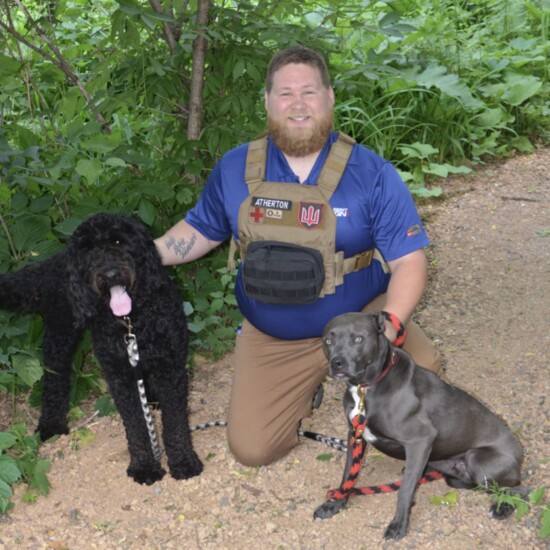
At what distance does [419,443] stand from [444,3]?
7.40m

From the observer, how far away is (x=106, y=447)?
409 centimetres

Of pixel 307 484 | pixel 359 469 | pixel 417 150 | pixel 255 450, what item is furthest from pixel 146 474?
pixel 417 150

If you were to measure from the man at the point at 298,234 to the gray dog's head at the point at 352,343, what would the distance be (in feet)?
1.50

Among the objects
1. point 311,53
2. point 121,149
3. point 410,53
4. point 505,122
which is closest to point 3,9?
point 121,149

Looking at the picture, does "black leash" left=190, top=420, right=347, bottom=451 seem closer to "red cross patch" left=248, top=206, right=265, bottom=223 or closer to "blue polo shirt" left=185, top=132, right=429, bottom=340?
"blue polo shirt" left=185, top=132, right=429, bottom=340

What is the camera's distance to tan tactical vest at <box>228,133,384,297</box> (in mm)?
3621

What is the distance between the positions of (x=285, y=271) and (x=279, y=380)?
0.73 meters

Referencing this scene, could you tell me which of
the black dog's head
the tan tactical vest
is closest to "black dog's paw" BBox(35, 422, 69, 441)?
the black dog's head

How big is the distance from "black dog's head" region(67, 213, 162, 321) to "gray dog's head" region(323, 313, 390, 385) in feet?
2.80

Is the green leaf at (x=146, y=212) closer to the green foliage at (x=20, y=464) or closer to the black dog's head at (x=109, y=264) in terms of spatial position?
the black dog's head at (x=109, y=264)

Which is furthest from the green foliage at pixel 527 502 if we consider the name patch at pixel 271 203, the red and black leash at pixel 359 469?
the name patch at pixel 271 203

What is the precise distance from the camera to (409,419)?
318cm

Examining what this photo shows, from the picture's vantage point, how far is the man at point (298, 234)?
364 cm

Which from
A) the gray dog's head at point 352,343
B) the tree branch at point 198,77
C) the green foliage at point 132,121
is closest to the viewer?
the gray dog's head at point 352,343
